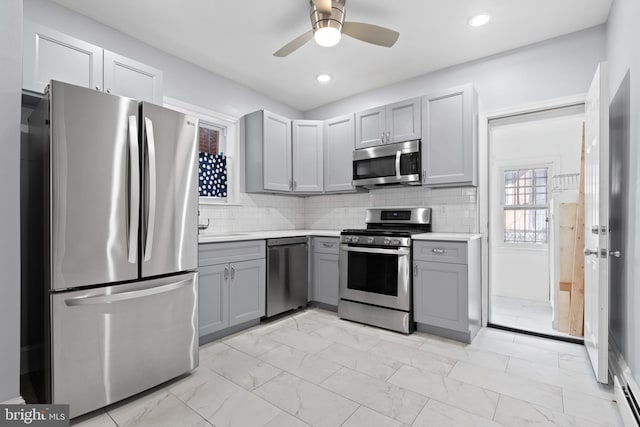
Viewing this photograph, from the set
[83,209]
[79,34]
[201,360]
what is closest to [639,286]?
[201,360]

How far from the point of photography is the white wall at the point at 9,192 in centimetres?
157

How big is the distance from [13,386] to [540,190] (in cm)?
556

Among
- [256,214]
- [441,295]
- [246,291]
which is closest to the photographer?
[441,295]

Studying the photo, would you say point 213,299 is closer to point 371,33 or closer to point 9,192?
point 9,192

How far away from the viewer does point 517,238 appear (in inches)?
181

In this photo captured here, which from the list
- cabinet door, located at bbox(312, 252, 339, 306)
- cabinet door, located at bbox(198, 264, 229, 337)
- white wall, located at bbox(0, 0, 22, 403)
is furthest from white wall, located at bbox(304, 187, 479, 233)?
white wall, located at bbox(0, 0, 22, 403)

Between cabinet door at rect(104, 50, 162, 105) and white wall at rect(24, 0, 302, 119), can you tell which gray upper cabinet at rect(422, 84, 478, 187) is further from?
cabinet door at rect(104, 50, 162, 105)

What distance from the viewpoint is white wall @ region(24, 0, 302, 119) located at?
2.42m

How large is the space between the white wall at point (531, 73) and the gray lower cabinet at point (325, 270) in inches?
82.5

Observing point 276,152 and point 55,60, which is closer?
point 55,60

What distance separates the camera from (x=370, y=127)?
148 inches

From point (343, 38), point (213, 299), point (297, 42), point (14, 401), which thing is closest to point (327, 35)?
point (297, 42)

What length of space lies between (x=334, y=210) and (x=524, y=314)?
2.58 m

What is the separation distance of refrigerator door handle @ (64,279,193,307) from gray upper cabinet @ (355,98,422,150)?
253cm
